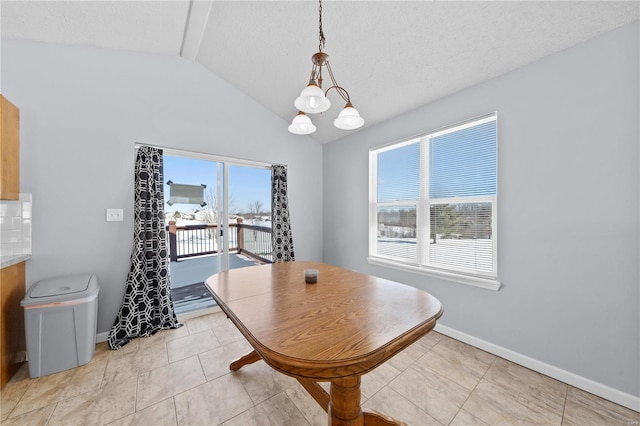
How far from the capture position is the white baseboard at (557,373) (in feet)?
5.01

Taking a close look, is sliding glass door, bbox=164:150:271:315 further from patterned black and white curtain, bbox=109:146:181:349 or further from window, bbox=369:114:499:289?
window, bbox=369:114:499:289

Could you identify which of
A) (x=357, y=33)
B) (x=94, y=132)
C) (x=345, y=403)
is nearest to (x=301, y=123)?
(x=357, y=33)

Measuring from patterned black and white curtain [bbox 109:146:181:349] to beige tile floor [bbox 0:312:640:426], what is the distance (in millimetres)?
355

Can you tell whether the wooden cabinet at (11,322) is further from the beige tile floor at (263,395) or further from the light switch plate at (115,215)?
the light switch plate at (115,215)

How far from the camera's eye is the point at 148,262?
8.15 feet

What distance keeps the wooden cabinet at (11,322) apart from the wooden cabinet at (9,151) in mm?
612

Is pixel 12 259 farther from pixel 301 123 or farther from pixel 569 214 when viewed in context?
pixel 569 214

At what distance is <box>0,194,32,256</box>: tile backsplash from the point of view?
6.18 feet

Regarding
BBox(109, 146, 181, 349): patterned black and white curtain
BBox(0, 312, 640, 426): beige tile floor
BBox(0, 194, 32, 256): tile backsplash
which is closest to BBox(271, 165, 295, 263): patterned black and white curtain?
BBox(109, 146, 181, 349): patterned black and white curtain

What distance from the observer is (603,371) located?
1.60 meters

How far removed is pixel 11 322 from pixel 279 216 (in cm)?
258

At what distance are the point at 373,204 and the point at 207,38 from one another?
2.70 metres

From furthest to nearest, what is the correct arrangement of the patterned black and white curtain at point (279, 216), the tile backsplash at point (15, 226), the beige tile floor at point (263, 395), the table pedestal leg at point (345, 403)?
Answer: the patterned black and white curtain at point (279, 216)
the tile backsplash at point (15, 226)
the beige tile floor at point (263, 395)
the table pedestal leg at point (345, 403)

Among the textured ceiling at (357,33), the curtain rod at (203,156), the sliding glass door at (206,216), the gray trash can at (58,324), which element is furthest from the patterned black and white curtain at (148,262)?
the textured ceiling at (357,33)
